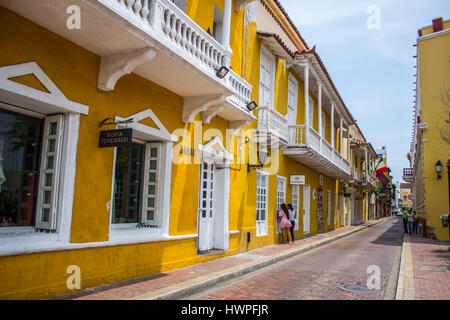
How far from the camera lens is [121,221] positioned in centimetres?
727

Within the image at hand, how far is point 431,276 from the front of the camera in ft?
27.0

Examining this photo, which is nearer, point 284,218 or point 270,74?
point 270,74

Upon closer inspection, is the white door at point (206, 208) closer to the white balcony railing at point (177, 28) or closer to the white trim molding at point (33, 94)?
the white balcony railing at point (177, 28)

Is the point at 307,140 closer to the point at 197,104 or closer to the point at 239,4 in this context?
the point at 239,4

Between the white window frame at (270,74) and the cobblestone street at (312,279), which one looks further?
the white window frame at (270,74)

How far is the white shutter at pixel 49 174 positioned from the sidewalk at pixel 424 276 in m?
5.75

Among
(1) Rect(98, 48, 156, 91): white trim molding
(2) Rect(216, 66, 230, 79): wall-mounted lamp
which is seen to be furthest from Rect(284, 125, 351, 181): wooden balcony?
(1) Rect(98, 48, 156, 91): white trim molding

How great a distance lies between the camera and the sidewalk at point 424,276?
651 cm

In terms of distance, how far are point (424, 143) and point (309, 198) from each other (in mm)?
6554

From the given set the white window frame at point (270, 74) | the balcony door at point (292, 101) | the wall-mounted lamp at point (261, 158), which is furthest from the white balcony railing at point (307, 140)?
the wall-mounted lamp at point (261, 158)

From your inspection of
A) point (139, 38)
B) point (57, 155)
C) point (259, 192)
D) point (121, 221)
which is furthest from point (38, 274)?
point (259, 192)

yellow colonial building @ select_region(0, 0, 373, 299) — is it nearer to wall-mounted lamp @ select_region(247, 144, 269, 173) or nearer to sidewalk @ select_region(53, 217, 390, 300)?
wall-mounted lamp @ select_region(247, 144, 269, 173)

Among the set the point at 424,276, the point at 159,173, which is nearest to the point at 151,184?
the point at 159,173

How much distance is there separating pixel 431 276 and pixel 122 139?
7.23 m
